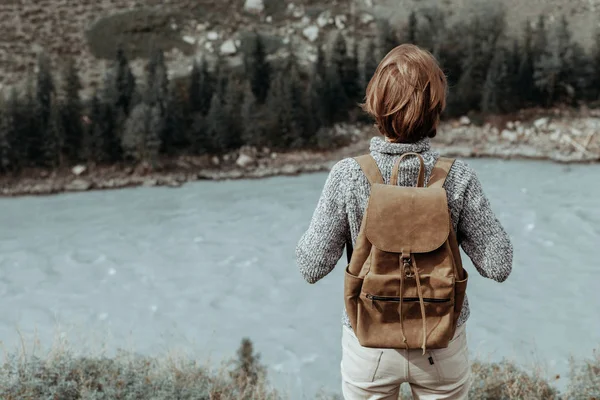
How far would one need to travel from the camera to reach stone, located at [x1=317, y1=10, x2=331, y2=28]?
50.7 ft

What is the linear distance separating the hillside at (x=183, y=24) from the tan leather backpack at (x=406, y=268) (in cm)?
1301

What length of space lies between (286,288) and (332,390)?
8.20 ft

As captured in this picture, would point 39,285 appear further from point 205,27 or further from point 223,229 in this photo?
point 205,27

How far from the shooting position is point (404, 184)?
189 cm

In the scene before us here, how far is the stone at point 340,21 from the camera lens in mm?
15430

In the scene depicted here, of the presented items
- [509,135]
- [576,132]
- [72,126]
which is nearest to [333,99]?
[509,135]

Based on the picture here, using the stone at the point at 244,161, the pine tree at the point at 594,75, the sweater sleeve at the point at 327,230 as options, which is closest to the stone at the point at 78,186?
the stone at the point at 244,161

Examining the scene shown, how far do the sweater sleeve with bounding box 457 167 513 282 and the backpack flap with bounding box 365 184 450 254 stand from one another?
0.40ft

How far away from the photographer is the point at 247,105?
1289 cm

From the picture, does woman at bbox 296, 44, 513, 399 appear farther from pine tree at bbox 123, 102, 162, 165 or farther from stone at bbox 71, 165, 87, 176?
stone at bbox 71, 165, 87, 176

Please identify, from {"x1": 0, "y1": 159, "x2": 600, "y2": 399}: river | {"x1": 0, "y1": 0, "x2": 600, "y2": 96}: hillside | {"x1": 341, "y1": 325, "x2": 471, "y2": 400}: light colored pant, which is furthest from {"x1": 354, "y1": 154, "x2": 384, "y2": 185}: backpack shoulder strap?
{"x1": 0, "y1": 0, "x2": 600, "y2": 96}: hillside

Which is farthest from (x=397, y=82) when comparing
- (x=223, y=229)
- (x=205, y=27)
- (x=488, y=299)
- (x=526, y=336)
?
(x=205, y=27)

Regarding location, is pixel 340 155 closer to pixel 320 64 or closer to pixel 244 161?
pixel 244 161

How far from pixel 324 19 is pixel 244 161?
4513 millimetres
